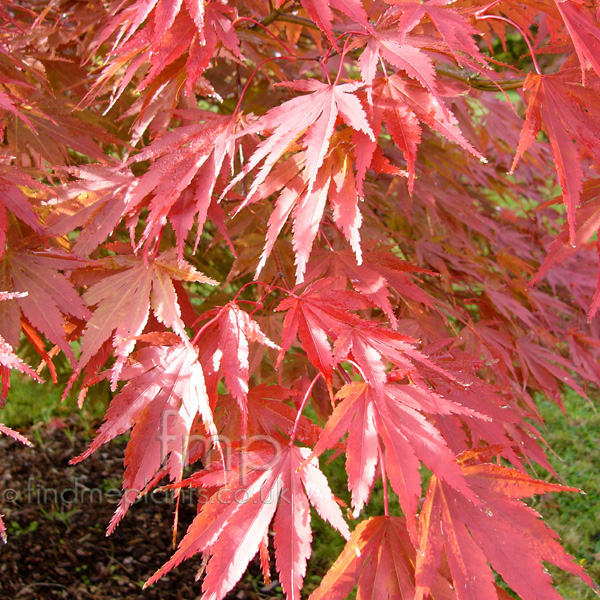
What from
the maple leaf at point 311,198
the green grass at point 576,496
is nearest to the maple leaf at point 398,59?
the maple leaf at point 311,198

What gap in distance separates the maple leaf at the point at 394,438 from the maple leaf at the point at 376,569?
113 millimetres

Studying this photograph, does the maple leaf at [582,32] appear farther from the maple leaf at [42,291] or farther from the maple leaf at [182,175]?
the maple leaf at [42,291]

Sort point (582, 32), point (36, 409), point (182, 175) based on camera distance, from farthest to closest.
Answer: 1. point (36, 409)
2. point (182, 175)
3. point (582, 32)

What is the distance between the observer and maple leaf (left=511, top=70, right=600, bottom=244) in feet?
2.81

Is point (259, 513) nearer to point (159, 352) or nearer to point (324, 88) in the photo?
point (159, 352)

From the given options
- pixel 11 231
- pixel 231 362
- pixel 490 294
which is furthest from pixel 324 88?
pixel 490 294

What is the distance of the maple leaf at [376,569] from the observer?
0.76 m

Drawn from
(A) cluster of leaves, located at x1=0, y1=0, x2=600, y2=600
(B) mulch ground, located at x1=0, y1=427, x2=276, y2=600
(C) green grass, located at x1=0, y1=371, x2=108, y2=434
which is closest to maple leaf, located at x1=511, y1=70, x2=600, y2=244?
(A) cluster of leaves, located at x1=0, y1=0, x2=600, y2=600

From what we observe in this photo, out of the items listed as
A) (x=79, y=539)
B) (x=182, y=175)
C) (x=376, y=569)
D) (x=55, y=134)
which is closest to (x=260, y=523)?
(x=376, y=569)

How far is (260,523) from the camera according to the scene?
76 centimetres

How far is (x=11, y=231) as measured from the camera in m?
1.01

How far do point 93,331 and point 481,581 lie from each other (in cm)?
69

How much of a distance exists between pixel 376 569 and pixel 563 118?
2.49 feet

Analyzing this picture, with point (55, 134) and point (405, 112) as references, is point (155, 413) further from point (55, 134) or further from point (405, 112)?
point (55, 134)
